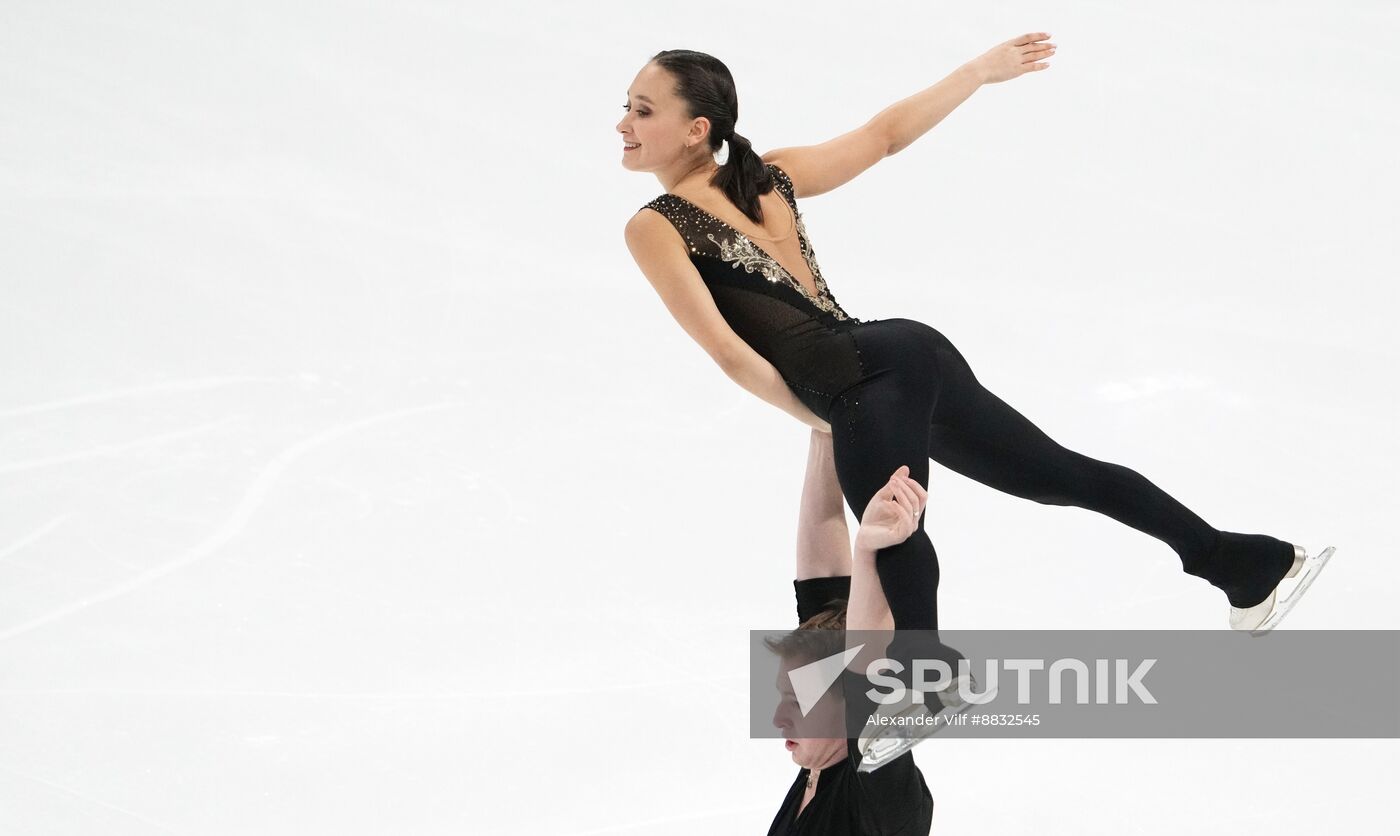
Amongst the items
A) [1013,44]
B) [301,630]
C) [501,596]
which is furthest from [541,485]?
[1013,44]

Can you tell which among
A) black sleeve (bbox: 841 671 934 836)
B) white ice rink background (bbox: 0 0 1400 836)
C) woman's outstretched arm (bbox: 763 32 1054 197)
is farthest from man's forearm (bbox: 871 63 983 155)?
white ice rink background (bbox: 0 0 1400 836)

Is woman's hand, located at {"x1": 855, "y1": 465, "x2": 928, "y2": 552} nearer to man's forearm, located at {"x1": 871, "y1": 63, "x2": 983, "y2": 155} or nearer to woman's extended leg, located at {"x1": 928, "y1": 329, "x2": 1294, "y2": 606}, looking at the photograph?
woman's extended leg, located at {"x1": 928, "y1": 329, "x2": 1294, "y2": 606}

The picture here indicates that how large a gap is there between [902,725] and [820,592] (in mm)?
610

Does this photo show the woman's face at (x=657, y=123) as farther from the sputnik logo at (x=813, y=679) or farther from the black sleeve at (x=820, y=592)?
the sputnik logo at (x=813, y=679)

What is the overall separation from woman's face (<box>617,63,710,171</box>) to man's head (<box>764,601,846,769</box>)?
0.92 meters

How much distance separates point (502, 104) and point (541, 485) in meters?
2.00

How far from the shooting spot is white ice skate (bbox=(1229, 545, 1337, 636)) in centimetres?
287

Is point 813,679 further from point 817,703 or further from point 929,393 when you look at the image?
point 929,393

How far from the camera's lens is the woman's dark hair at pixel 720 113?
9.63 feet

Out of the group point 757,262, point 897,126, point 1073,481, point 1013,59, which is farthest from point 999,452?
point 1013,59

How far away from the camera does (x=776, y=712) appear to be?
9.63ft

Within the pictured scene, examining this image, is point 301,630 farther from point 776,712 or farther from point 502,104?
point 502,104

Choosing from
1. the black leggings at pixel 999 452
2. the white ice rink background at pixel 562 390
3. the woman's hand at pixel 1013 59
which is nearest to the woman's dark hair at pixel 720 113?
the black leggings at pixel 999 452

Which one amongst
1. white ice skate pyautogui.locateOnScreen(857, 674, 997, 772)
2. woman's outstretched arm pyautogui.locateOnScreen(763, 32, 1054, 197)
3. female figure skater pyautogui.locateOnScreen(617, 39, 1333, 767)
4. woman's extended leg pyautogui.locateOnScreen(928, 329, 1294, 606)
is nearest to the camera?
white ice skate pyautogui.locateOnScreen(857, 674, 997, 772)
